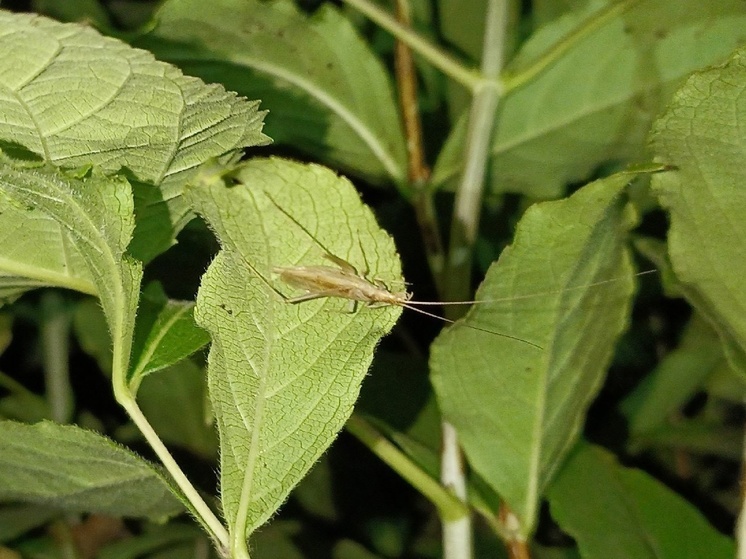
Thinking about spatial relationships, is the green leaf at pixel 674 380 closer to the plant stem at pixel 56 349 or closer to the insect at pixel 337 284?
the insect at pixel 337 284

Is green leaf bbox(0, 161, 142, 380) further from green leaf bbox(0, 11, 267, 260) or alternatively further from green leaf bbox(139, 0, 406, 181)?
green leaf bbox(139, 0, 406, 181)

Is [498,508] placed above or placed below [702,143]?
below

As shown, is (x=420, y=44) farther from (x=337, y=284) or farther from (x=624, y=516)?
(x=624, y=516)

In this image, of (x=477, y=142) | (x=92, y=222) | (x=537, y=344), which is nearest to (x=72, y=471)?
(x=92, y=222)

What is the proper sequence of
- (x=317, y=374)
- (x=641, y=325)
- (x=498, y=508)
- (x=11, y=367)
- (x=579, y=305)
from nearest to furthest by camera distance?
(x=317, y=374) → (x=579, y=305) → (x=498, y=508) → (x=641, y=325) → (x=11, y=367)

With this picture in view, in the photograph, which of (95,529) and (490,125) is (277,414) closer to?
(490,125)

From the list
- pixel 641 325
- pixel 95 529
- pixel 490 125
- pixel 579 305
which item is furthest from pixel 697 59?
pixel 95 529

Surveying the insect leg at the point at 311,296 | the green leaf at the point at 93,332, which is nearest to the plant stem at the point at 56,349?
the green leaf at the point at 93,332

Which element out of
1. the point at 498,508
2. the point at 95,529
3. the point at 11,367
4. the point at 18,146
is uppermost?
the point at 18,146
